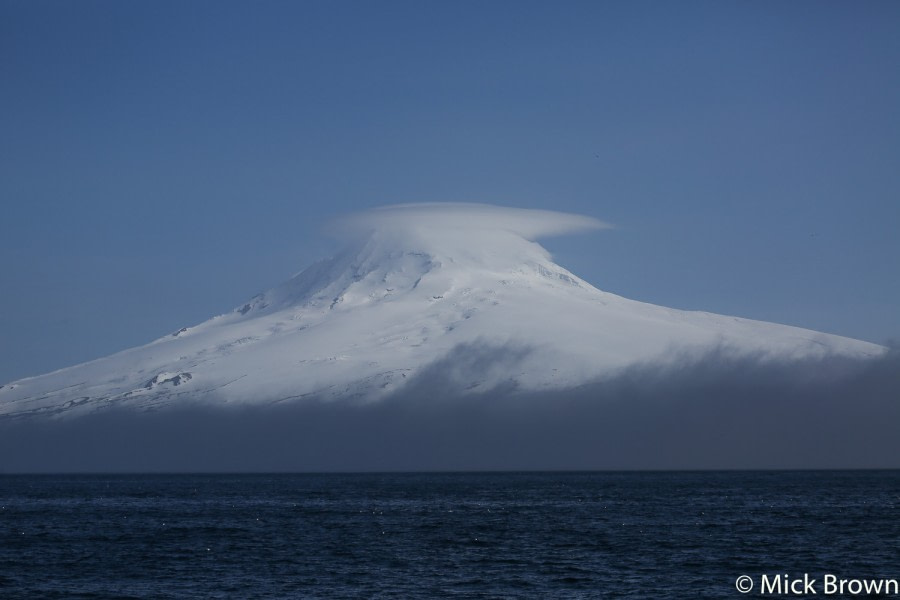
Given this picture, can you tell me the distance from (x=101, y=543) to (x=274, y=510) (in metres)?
37.9

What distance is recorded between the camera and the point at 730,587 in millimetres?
53625

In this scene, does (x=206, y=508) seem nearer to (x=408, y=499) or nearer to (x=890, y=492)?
(x=408, y=499)

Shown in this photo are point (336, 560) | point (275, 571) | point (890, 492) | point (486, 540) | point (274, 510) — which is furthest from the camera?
point (890, 492)

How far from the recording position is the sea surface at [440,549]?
5491cm

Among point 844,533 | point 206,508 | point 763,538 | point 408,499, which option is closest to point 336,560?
point 763,538

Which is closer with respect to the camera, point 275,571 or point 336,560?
point 275,571

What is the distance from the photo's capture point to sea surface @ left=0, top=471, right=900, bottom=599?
54.9m

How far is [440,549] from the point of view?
70.9 meters

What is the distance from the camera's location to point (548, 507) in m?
115

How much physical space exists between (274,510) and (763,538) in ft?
177

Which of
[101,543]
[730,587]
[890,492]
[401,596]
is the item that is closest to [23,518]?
[101,543]

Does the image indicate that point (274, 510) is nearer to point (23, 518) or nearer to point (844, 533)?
point (23, 518)

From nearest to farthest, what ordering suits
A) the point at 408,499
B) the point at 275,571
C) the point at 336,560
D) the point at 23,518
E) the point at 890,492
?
1. the point at 275,571
2. the point at 336,560
3. the point at 23,518
4. the point at 408,499
5. the point at 890,492

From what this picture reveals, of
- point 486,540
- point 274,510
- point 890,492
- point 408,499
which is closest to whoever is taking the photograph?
point 486,540
